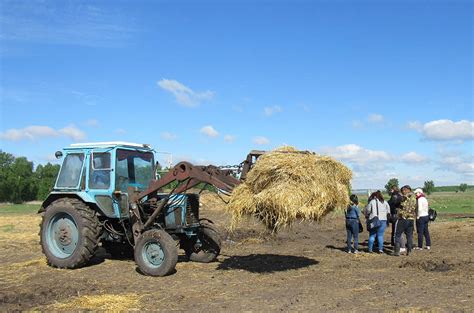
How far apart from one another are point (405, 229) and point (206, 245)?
526 cm

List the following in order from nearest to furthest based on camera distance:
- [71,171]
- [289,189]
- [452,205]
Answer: [289,189]
[71,171]
[452,205]

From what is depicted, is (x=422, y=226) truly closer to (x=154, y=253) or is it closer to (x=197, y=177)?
(x=197, y=177)

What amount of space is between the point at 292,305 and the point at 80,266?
5880 millimetres

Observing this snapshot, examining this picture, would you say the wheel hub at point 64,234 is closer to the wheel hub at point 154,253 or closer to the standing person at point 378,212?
the wheel hub at point 154,253

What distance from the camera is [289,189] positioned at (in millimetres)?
8836

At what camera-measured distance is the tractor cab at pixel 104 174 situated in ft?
38.0

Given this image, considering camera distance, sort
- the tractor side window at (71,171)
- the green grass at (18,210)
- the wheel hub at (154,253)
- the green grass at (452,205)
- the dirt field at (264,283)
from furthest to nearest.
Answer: the green grass at (18,210) → the green grass at (452,205) → the tractor side window at (71,171) → the wheel hub at (154,253) → the dirt field at (264,283)

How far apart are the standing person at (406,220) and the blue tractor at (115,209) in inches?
186

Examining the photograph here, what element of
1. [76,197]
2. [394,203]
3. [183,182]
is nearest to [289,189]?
[183,182]

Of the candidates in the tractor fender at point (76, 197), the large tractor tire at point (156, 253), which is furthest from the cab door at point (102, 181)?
the large tractor tire at point (156, 253)

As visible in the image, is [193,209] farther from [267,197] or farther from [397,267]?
[397,267]

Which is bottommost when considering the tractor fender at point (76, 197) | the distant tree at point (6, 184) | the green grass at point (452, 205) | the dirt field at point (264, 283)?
the dirt field at point (264, 283)

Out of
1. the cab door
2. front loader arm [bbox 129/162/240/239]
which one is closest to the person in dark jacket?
front loader arm [bbox 129/162/240/239]

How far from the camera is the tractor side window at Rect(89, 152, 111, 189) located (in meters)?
11.7
